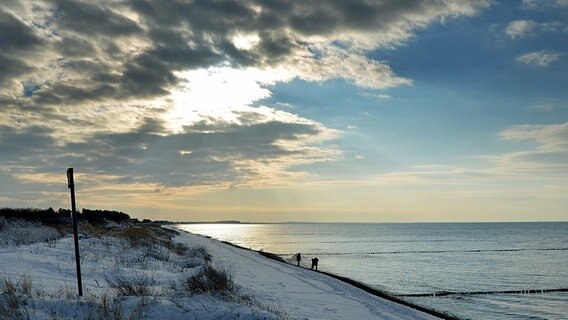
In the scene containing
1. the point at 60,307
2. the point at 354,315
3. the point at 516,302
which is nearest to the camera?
the point at 60,307

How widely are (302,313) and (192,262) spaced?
12660 millimetres

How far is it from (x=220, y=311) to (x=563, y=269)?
184 feet

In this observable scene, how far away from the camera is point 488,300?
31266 mm

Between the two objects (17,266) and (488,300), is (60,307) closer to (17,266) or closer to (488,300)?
(17,266)

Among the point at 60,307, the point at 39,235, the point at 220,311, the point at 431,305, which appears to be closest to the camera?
the point at 60,307

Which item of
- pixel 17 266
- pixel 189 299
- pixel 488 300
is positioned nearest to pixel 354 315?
pixel 189 299

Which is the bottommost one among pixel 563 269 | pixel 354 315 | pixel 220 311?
pixel 563 269

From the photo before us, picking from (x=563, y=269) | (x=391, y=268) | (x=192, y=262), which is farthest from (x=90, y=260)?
(x=563, y=269)

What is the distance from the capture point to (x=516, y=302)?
101 ft

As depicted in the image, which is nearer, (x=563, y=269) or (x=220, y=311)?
(x=220, y=311)

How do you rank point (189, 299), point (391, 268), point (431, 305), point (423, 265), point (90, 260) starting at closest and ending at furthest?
point (189, 299), point (90, 260), point (431, 305), point (391, 268), point (423, 265)

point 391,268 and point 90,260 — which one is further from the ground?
point 90,260

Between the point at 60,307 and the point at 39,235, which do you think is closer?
the point at 60,307

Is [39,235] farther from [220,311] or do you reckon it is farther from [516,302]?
[516,302]
